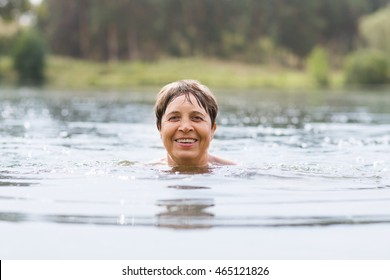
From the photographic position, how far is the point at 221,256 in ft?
14.7

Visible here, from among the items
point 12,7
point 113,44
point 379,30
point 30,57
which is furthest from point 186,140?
point 113,44

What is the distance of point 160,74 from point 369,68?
20.9 m

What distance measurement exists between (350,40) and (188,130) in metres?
100

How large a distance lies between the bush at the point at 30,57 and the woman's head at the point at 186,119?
65413mm

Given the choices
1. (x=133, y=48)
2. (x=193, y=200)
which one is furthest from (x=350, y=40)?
(x=193, y=200)

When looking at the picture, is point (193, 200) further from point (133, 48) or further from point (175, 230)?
point (133, 48)

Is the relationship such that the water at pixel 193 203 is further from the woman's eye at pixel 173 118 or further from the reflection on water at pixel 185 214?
the woman's eye at pixel 173 118

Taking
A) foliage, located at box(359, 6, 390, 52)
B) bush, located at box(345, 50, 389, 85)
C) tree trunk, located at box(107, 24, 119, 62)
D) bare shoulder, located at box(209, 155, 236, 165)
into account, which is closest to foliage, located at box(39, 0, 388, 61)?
tree trunk, located at box(107, 24, 119, 62)

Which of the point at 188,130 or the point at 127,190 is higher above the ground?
the point at 188,130

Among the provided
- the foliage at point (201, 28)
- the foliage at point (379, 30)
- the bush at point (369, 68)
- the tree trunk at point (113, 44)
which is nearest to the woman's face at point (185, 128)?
the bush at point (369, 68)

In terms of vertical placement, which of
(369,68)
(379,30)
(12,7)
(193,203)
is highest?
(12,7)

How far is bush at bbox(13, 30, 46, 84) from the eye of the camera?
7162 centimetres

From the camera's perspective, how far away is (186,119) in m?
7.46

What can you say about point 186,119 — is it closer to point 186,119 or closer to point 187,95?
point 186,119
